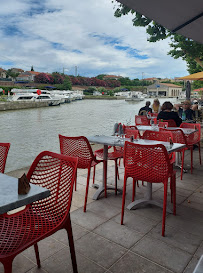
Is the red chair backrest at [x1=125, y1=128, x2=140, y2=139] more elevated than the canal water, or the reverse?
the red chair backrest at [x1=125, y1=128, x2=140, y2=139]

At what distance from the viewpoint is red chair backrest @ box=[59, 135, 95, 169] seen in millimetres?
2869

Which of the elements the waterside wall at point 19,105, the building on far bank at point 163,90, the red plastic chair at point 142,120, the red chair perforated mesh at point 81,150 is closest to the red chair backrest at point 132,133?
the red chair perforated mesh at point 81,150

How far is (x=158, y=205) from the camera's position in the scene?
9.10ft

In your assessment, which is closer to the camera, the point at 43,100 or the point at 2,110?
the point at 2,110

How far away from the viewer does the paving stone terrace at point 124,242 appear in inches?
73.4

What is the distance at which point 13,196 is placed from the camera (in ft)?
4.18

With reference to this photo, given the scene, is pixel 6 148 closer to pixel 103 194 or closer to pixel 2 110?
pixel 103 194

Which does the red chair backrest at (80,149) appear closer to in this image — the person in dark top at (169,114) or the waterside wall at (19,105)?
the person in dark top at (169,114)

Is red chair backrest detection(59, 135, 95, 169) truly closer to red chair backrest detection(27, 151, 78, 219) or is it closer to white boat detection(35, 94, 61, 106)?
red chair backrest detection(27, 151, 78, 219)

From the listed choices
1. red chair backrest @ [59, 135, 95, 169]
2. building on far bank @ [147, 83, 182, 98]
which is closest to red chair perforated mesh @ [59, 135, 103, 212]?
red chair backrest @ [59, 135, 95, 169]

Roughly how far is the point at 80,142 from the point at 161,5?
5.31 feet

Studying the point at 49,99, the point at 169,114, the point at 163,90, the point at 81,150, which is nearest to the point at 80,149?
the point at 81,150

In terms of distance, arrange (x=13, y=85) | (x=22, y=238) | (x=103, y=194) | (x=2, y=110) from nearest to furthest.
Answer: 1. (x=22, y=238)
2. (x=103, y=194)
3. (x=2, y=110)
4. (x=13, y=85)

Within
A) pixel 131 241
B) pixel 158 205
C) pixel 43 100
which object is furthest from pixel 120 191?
pixel 43 100
